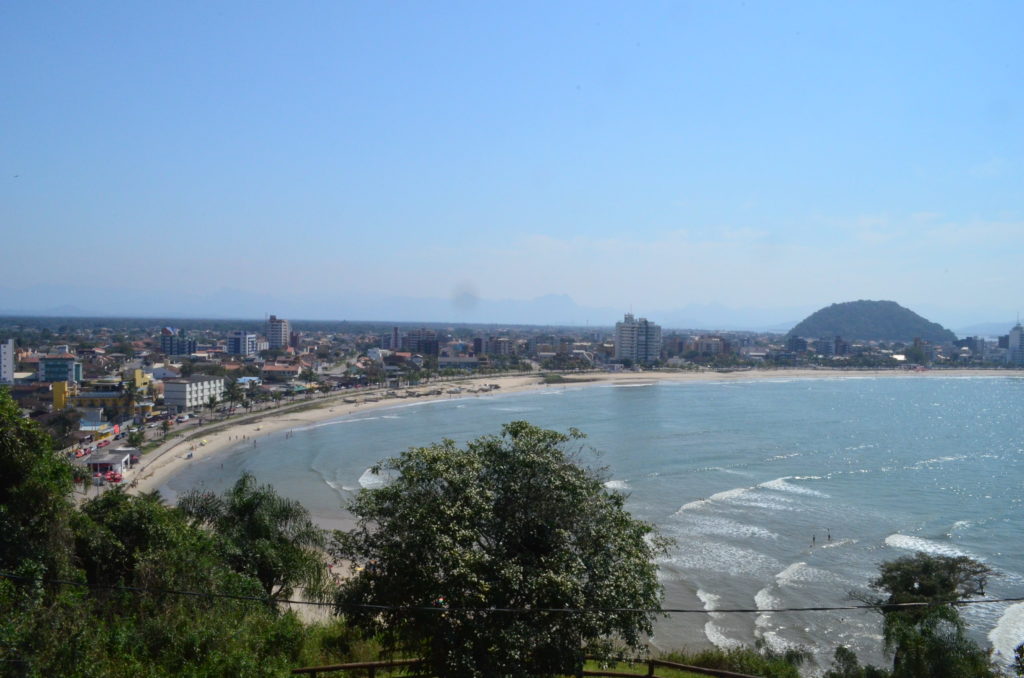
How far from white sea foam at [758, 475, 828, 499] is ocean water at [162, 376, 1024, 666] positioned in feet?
0.25

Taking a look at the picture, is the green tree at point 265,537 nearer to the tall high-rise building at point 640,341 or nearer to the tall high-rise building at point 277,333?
the tall high-rise building at point 640,341

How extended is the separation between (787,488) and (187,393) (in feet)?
89.1

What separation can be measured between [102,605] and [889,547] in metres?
13.3

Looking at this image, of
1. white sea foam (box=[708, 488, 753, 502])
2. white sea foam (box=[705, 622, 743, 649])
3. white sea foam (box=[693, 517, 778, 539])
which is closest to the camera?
white sea foam (box=[705, 622, 743, 649])

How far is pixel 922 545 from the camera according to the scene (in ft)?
46.5

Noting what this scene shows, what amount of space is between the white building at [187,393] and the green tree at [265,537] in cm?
2648

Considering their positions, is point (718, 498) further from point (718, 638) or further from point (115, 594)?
point (115, 594)

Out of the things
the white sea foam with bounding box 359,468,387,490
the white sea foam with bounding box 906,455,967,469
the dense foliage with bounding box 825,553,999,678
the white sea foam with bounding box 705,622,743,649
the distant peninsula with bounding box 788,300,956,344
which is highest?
the distant peninsula with bounding box 788,300,956,344

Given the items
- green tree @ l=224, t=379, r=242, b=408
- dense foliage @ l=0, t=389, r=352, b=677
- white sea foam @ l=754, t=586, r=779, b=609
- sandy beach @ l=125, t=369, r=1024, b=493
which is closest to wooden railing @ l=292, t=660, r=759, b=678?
dense foliage @ l=0, t=389, r=352, b=677


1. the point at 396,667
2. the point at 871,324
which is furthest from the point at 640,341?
the point at 871,324

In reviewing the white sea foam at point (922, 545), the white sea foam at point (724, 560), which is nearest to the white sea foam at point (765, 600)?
the white sea foam at point (724, 560)

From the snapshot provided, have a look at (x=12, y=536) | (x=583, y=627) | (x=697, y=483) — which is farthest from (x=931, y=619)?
(x=697, y=483)

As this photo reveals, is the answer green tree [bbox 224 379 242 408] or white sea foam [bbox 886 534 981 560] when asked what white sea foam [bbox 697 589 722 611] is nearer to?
white sea foam [bbox 886 534 981 560]

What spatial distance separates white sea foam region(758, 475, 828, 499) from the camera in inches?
729
